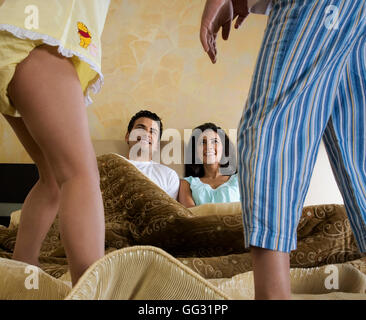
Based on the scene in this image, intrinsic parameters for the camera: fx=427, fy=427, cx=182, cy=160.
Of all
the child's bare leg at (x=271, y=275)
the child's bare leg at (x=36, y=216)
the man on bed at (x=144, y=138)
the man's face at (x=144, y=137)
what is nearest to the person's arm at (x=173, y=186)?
the man on bed at (x=144, y=138)

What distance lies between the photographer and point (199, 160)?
9.39 ft

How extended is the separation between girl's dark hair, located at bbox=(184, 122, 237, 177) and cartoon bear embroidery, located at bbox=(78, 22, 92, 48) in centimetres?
208

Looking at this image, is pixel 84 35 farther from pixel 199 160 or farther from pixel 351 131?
pixel 199 160

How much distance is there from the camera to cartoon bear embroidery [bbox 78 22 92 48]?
781 mm

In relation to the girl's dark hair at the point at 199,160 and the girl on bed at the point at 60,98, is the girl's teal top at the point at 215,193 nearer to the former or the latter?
the girl's dark hair at the point at 199,160

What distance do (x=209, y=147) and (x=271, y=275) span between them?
87.9 inches

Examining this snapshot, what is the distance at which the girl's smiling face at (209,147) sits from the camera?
9.04 feet

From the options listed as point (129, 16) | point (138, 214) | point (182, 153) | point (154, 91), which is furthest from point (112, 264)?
point (129, 16)

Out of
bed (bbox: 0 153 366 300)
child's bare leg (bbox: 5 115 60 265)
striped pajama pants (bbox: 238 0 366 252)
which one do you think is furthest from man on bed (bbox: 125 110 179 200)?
striped pajama pants (bbox: 238 0 366 252)

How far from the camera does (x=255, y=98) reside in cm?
65

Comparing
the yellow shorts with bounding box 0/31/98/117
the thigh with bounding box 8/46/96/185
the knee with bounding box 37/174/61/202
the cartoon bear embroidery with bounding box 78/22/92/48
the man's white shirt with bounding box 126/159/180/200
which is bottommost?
the man's white shirt with bounding box 126/159/180/200

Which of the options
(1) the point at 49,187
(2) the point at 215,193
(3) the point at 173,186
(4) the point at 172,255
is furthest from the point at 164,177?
(1) the point at 49,187

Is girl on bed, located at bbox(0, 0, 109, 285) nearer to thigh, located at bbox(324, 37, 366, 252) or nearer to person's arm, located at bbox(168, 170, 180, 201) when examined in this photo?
thigh, located at bbox(324, 37, 366, 252)

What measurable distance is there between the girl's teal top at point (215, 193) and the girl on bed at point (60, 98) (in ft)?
5.57
